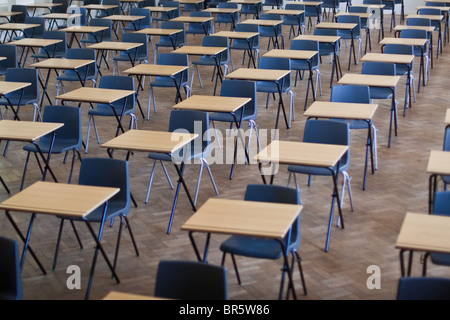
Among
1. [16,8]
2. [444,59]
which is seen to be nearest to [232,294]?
[444,59]

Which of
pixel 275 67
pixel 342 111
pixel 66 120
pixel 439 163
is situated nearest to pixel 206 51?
pixel 275 67

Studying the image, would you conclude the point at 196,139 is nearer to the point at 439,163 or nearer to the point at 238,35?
the point at 439,163

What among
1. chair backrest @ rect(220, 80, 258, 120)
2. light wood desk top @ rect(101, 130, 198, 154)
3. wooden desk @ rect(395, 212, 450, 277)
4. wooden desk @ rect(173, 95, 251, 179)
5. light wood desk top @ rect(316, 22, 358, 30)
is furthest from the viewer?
light wood desk top @ rect(316, 22, 358, 30)

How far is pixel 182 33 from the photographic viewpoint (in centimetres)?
1126

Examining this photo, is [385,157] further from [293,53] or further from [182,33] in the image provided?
[182,33]

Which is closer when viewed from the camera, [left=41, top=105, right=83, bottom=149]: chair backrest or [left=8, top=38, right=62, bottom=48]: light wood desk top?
[left=41, top=105, right=83, bottom=149]: chair backrest

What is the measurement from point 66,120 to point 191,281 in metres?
3.73

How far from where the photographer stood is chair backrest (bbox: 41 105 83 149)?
21.9 ft

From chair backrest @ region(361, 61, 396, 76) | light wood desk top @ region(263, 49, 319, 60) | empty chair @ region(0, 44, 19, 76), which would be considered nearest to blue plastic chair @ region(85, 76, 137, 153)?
light wood desk top @ region(263, 49, 319, 60)

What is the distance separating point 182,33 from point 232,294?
7267 millimetres

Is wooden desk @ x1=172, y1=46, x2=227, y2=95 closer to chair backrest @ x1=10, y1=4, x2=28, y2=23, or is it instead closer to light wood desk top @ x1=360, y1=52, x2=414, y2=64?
light wood desk top @ x1=360, y1=52, x2=414, y2=64

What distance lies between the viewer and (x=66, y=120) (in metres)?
6.71

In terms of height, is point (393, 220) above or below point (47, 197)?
below

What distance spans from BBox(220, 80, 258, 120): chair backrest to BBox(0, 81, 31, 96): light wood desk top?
90.0 inches
